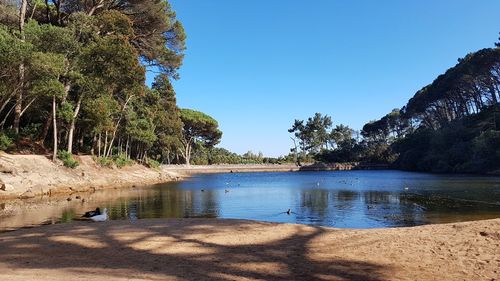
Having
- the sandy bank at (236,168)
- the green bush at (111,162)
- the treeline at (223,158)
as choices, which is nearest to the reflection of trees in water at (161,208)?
the green bush at (111,162)

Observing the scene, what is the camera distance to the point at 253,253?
1002 centimetres

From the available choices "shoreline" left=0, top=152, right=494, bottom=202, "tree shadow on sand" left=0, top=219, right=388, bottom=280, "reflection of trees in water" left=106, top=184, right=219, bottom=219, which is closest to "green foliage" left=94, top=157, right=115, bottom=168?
"shoreline" left=0, top=152, right=494, bottom=202

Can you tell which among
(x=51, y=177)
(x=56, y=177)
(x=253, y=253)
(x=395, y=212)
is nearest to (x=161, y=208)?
(x=51, y=177)

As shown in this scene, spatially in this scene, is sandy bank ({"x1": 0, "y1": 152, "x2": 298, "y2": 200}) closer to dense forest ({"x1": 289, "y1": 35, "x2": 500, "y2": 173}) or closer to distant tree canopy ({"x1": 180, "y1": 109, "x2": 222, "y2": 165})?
distant tree canopy ({"x1": 180, "y1": 109, "x2": 222, "y2": 165})

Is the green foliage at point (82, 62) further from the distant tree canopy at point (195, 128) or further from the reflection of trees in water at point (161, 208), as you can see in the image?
the distant tree canopy at point (195, 128)

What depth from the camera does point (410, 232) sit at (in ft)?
37.5

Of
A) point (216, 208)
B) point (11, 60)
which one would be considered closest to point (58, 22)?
point (11, 60)

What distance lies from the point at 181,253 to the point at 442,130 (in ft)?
270

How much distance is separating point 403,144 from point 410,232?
9835cm

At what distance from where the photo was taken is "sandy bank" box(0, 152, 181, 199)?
27.0m

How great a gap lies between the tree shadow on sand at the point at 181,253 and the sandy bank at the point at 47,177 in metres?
16.0

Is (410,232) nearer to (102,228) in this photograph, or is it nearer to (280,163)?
(102,228)

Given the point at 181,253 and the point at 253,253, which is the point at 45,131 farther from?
the point at 253,253

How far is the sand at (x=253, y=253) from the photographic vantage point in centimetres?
822
